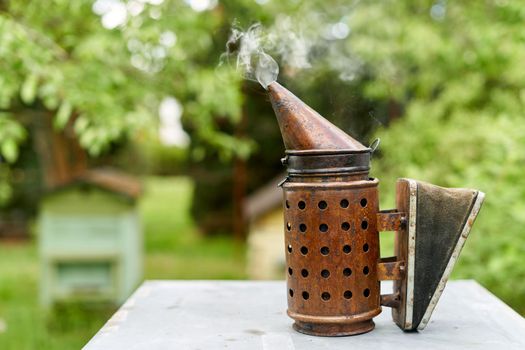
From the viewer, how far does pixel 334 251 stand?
6.89ft

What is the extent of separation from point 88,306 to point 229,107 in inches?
116

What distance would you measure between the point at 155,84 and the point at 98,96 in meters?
1.32

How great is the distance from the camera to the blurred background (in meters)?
4.03

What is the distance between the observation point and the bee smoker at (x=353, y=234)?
2.10 metres

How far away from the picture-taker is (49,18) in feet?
17.9

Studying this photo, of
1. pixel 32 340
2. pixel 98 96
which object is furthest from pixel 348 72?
pixel 32 340

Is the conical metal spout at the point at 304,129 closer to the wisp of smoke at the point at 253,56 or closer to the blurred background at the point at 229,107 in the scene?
the wisp of smoke at the point at 253,56

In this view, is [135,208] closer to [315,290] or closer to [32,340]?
[32,340]

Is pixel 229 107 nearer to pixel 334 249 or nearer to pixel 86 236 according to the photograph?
pixel 86 236

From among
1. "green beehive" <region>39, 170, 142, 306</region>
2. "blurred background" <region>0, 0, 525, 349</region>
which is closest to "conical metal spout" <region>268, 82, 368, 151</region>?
"blurred background" <region>0, 0, 525, 349</region>

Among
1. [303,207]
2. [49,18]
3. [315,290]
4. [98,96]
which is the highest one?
[49,18]

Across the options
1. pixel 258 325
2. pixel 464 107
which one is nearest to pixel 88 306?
pixel 464 107

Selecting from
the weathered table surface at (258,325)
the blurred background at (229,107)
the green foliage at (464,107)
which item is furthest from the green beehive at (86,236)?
the weathered table surface at (258,325)

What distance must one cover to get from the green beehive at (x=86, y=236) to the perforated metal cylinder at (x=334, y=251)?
16.1ft
